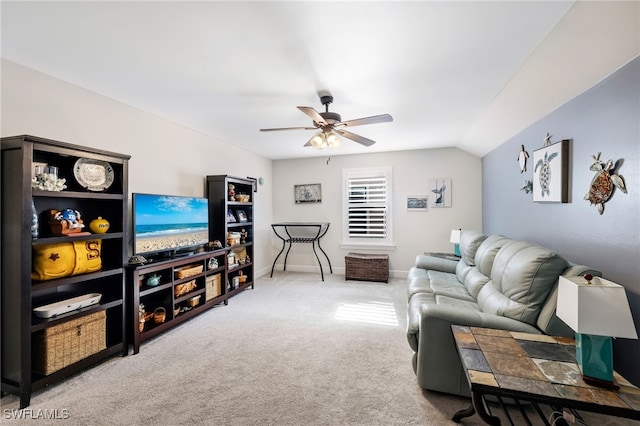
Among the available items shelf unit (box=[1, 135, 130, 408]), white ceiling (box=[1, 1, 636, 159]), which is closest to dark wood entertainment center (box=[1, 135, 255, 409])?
shelf unit (box=[1, 135, 130, 408])

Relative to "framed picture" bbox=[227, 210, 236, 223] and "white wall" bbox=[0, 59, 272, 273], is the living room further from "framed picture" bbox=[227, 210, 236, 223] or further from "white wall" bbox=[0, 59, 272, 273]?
"framed picture" bbox=[227, 210, 236, 223]

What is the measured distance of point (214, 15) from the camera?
1.60 m

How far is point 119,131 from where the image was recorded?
2809 mm

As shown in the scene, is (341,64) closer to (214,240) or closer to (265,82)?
(265,82)

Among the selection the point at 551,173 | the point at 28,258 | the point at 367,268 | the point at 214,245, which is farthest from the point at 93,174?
the point at 367,268

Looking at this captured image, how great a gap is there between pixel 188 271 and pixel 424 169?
4315 millimetres

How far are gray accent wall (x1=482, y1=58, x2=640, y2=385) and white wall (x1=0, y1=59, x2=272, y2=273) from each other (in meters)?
3.84

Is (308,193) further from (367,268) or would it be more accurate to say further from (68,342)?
(68,342)

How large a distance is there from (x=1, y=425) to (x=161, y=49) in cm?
264

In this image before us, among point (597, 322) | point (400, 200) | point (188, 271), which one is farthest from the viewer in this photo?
point (400, 200)

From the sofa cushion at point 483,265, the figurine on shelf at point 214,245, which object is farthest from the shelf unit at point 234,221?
the sofa cushion at point 483,265

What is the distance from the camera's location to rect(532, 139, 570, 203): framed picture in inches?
83.6

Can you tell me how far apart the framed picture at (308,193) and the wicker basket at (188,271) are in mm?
2844

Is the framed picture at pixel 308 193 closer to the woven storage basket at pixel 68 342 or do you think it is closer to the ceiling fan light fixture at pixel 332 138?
the ceiling fan light fixture at pixel 332 138
